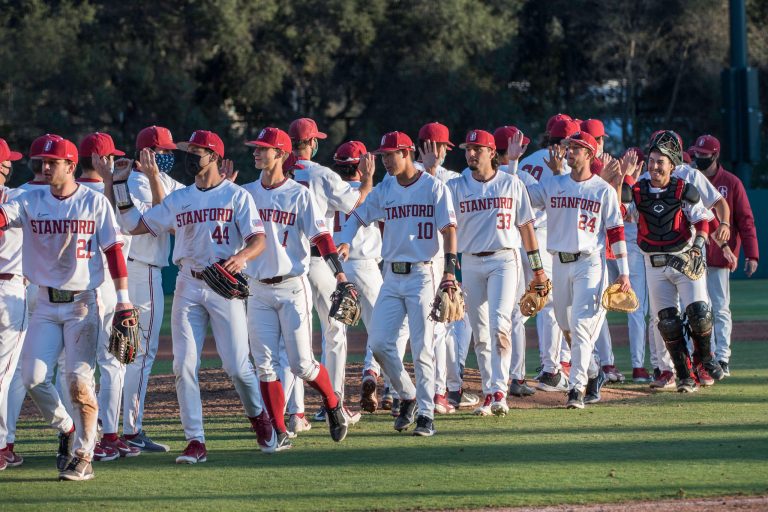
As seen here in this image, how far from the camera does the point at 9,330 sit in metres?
7.95

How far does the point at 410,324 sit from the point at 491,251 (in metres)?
1.05

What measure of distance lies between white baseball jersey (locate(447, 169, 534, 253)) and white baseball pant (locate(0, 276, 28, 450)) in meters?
3.55

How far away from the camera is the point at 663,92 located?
126 feet

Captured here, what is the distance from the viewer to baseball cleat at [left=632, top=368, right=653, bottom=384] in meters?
12.1

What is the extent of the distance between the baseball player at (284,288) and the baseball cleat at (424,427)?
0.58 m

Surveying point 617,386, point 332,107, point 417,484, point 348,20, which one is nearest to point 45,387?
point 417,484

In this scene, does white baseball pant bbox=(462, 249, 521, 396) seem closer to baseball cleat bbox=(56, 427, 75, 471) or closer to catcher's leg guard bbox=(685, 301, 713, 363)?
catcher's leg guard bbox=(685, 301, 713, 363)

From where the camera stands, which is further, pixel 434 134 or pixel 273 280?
pixel 434 134

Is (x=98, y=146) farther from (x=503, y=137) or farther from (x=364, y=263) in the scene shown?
(x=503, y=137)

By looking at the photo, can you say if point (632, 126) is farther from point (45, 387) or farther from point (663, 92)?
point (45, 387)

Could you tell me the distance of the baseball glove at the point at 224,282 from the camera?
7996mm

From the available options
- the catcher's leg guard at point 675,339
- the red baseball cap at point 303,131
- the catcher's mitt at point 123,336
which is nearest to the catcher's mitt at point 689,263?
the catcher's leg guard at point 675,339

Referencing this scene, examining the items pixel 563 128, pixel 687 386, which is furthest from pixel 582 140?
pixel 687 386

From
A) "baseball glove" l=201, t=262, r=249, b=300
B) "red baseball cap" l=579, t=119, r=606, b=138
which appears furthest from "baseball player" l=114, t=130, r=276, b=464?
"red baseball cap" l=579, t=119, r=606, b=138
